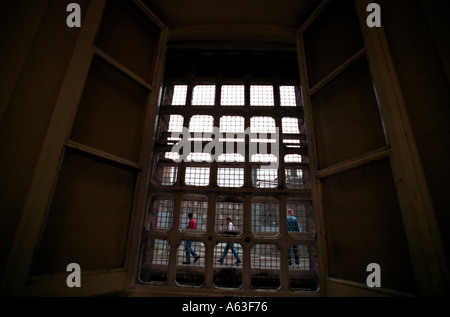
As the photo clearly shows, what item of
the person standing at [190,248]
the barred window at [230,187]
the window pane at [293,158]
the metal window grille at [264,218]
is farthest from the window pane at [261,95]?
the person standing at [190,248]

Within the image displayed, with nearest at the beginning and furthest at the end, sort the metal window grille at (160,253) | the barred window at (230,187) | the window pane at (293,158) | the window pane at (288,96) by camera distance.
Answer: the barred window at (230,187)
the metal window grille at (160,253)
the window pane at (293,158)
the window pane at (288,96)

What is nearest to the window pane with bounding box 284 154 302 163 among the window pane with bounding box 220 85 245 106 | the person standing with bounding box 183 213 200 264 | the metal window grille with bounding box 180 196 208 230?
the window pane with bounding box 220 85 245 106

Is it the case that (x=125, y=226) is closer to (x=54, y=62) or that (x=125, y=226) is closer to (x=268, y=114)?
(x=54, y=62)

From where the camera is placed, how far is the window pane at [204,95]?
1727 millimetres

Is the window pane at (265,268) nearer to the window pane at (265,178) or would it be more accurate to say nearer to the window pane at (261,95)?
the window pane at (265,178)

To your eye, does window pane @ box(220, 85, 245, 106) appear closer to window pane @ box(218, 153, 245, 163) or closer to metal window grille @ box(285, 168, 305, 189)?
window pane @ box(218, 153, 245, 163)

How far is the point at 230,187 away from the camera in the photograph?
4.79 ft

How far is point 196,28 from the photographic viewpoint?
5.41 ft

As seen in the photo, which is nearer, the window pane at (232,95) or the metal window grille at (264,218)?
the metal window grille at (264,218)

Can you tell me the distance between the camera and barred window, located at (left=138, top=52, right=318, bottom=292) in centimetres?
138

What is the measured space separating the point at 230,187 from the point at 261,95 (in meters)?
0.87

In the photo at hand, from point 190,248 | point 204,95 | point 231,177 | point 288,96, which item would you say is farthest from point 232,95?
point 190,248

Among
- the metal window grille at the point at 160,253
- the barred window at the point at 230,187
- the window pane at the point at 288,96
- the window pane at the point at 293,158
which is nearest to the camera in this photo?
the barred window at the point at 230,187

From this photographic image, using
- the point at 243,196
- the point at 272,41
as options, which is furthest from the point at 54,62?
the point at 272,41
